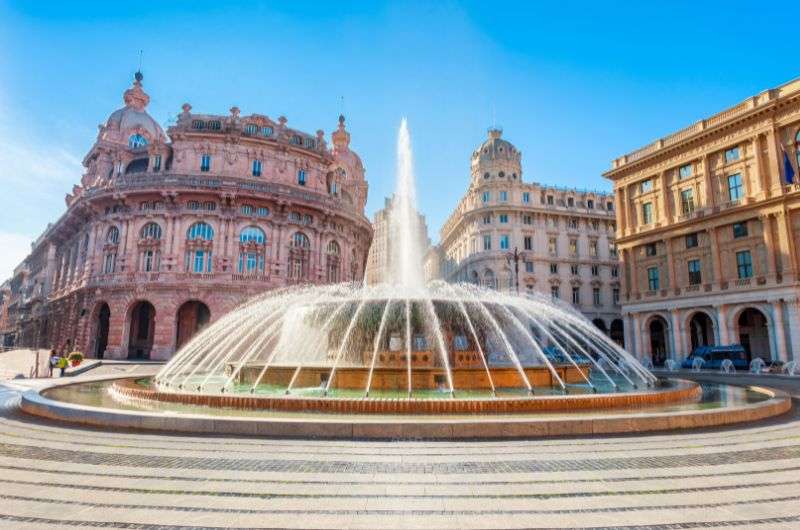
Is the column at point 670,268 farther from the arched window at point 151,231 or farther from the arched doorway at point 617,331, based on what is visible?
the arched window at point 151,231

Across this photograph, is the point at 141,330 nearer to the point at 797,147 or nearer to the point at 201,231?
the point at 201,231

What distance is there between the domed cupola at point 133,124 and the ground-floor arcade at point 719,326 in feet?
164

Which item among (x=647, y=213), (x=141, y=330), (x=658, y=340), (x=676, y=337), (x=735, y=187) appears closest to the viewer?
(x=735, y=187)

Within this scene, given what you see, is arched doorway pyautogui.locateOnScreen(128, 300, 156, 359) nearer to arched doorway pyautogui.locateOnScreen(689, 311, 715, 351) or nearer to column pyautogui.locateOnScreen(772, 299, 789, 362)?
arched doorway pyautogui.locateOnScreen(689, 311, 715, 351)

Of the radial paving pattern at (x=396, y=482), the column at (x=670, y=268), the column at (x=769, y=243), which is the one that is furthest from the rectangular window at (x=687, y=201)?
the radial paving pattern at (x=396, y=482)

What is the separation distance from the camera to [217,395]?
9.67m

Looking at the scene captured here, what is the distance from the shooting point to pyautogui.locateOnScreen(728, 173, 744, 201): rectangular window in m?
32.9

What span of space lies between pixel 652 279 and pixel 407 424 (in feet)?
124

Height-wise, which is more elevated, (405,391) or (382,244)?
(382,244)

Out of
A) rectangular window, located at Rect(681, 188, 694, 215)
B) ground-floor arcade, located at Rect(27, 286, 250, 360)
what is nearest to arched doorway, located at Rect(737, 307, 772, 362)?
rectangular window, located at Rect(681, 188, 694, 215)

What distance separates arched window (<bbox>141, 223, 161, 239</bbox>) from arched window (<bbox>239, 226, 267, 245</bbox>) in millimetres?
6717

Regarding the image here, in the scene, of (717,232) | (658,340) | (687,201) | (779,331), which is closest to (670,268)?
(717,232)

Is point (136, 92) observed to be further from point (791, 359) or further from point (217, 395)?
point (791, 359)

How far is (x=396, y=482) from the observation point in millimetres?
5496
